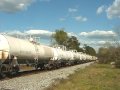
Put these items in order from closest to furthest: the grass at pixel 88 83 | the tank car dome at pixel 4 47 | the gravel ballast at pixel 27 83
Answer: the gravel ballast at pixel 27 83
the grass at pixel 88 83
the tank car dome at pixel 4 47

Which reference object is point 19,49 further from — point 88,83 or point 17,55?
point 88,83

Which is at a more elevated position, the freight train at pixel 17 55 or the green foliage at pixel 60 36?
the green foliage at pixel 60 36

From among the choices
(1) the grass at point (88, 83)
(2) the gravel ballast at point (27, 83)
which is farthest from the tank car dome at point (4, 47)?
(1) the grass at point (88, 83)

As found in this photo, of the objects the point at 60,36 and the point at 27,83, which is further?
the point at 60,36

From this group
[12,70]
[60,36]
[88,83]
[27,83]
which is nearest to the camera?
[27,83]

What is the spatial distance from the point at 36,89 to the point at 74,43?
5520 inches

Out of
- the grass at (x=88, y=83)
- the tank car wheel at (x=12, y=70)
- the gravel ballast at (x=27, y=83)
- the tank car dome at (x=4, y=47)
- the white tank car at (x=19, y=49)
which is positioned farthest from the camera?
the tank car wheel at (x=12, y=70)

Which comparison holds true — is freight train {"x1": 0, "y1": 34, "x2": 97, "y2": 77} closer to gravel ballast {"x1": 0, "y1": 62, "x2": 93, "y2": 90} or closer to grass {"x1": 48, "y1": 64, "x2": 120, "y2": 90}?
gravel ballast {"x1": 0, "y1": 62, "x2": 93, "y2": 90}

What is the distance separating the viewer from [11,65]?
81.8ft

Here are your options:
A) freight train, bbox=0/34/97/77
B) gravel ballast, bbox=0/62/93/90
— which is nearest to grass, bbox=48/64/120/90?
gravel ballast, bbox=0/62/93/90

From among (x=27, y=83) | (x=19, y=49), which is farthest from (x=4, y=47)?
(x=27, y=83)

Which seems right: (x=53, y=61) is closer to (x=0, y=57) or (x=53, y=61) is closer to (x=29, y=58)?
(x=29, y=58)

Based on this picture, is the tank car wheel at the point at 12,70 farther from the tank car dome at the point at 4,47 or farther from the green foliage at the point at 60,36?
the green foliage at the point at 60,36

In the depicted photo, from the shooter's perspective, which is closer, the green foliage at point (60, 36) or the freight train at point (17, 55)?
the freight train at point (17, 55)
